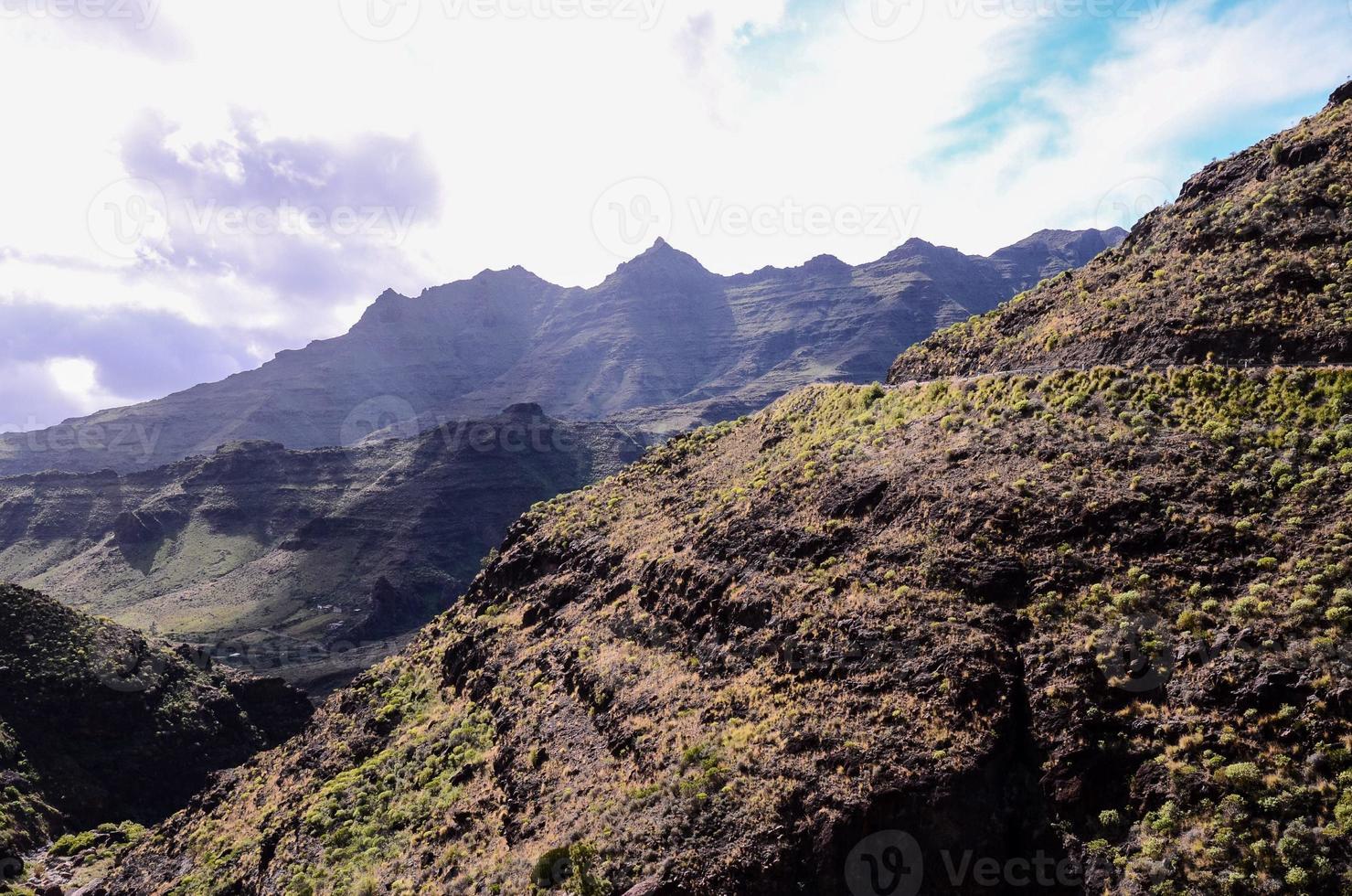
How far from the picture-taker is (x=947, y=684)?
2189cm

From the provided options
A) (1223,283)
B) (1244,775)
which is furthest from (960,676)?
(1223,283)

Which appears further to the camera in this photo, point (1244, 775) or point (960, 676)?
point (960, 676)

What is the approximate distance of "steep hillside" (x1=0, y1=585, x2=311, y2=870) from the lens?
65.9 meters

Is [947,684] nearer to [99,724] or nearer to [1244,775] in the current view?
[1244,775]

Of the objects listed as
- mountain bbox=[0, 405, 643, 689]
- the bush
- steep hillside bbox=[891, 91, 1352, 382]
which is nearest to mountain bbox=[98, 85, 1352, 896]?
the bush

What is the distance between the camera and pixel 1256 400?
→ 26188mm

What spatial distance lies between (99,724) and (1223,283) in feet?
325

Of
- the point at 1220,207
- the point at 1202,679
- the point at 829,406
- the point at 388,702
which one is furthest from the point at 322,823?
the point at 1220,207

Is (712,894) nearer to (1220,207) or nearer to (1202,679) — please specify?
(1202,679)

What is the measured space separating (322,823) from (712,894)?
90.2ft

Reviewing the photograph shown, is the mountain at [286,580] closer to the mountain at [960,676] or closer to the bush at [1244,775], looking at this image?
the mountain at [960,676]

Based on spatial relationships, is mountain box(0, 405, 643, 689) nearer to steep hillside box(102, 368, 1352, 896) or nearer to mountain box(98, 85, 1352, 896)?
→ mountain box(98, 85, 1352, 896)

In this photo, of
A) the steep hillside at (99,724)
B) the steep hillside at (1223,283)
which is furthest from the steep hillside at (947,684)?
the steep hillside at (99,724)

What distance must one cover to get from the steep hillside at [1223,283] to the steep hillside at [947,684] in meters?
2.42
